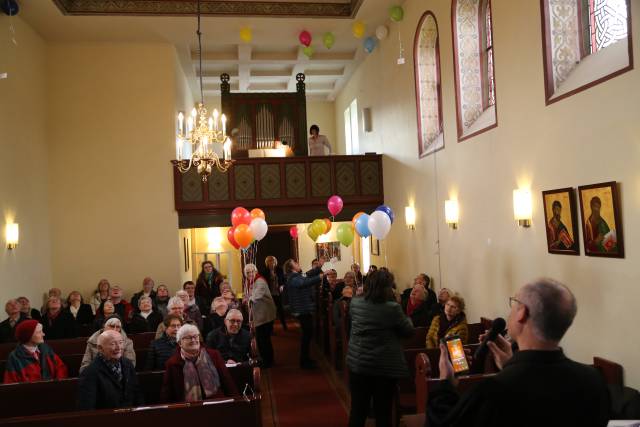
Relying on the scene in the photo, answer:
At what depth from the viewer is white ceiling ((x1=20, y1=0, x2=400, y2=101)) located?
10.5 m

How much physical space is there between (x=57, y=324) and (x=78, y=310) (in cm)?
107

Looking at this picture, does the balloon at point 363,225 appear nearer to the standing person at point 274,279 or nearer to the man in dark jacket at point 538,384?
the standing person at point 274,279

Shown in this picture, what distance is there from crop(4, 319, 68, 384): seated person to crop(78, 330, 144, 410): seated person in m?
1.32

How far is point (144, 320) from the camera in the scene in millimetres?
7609

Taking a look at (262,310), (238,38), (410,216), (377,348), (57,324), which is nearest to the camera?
(377,348)

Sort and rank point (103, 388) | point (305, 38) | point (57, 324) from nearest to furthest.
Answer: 1. point (103, 388)
2. point (57, 324)
3. point (305, 38)

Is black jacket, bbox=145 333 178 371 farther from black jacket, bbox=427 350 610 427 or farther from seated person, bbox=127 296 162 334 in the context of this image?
black jacket, bbox=427 350 610 427

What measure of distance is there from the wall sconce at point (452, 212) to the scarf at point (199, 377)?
489 cm

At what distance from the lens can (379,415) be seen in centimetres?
472

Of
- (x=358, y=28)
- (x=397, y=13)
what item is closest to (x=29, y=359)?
(x=397, y=13)

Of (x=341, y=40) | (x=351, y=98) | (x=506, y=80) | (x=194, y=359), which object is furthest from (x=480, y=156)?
(x=351, y=98)

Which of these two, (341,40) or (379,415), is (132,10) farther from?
(379,415)

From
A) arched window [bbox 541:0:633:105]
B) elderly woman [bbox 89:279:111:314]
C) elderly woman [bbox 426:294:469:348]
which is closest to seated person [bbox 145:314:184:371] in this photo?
elderly woman [bbox 426:294:469:348]

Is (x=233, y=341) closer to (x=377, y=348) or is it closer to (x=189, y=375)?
(x=189, y=375)
